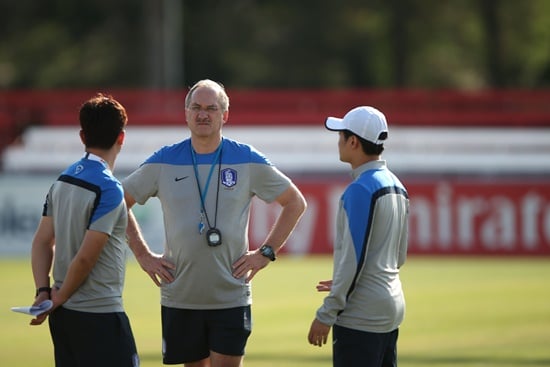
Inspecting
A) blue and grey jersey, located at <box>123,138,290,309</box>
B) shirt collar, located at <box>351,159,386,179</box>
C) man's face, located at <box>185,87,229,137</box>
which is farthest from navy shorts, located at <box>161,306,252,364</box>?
shirt collar, located at <box>351,159,386,179</box>

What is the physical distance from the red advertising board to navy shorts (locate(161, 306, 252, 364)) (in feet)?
59.1

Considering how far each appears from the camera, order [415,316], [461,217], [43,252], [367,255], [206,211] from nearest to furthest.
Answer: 1. [367,255]
2. [43,252]
3. [206,211]
4. [415,316]
5. [461,217]

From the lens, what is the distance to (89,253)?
6676 millimetres

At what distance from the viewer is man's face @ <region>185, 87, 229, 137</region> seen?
24.8ft

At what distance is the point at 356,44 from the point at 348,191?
54803mm

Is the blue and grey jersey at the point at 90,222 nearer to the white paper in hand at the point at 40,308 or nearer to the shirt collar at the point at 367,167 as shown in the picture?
the white paper in hand at the point at 40,308

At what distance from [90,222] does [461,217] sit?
1972 centimetres

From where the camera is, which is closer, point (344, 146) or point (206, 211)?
point (344, 146)

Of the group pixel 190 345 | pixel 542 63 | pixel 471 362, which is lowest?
pixel 471 362

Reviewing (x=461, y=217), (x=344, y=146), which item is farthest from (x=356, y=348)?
(x=461, y=217)

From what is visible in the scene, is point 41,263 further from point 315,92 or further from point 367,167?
point 315,92

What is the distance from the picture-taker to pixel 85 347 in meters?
6.77

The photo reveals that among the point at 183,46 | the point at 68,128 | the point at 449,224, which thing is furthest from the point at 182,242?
the point at 183,46

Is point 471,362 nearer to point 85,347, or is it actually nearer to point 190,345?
point 190,345
